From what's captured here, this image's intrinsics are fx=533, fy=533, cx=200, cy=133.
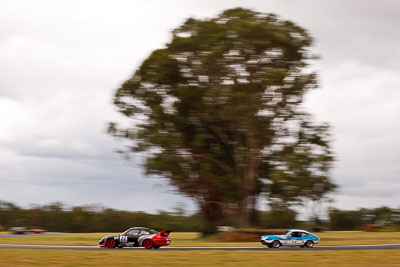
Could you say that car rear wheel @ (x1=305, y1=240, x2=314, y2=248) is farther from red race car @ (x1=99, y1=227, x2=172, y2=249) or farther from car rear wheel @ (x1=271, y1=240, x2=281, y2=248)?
red race car @ (x1=99, y1=227, x2=172, y2=249)

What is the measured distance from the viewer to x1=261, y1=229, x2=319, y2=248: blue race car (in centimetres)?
3500

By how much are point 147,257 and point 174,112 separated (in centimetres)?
2872

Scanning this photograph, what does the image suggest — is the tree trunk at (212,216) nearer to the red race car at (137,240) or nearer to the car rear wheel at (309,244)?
the car rear wheel at (309,244)

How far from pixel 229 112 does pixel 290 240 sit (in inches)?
593

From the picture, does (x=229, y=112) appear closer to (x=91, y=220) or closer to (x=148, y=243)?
(x=148, y=243)

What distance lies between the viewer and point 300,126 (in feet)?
169

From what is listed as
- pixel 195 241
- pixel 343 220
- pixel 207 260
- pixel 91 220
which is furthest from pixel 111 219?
pixel 207 260

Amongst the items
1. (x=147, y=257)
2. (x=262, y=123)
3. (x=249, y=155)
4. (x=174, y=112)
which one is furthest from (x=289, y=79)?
(x=147, y=257)

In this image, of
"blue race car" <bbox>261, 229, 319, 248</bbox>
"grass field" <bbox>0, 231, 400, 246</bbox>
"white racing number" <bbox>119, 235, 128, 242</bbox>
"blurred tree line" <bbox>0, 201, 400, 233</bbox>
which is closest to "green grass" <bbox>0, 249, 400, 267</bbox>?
"white racing number" <bbox>119, 235, 128, 242</bbox>

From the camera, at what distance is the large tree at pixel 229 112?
4859 centimetres

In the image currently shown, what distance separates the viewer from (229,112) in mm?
47062

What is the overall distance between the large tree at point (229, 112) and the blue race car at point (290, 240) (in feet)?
41.4

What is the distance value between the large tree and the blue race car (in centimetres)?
1261

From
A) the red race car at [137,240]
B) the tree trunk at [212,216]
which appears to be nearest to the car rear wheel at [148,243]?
the red race car at [137,240]
